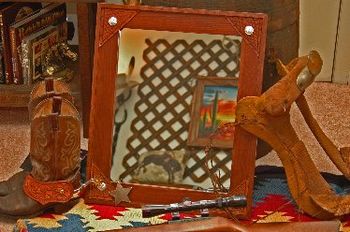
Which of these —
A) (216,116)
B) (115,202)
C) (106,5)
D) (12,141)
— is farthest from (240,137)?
(12,141)

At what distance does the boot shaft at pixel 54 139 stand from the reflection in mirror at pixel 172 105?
107mm

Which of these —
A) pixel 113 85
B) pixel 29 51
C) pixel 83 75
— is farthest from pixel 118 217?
pixel 29 51

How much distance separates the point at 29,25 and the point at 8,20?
2.7 inches

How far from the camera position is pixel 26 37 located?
2.35 m

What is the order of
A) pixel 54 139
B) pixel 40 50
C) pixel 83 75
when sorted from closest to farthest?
pixel 54 139, pixel 83 75, pixel 40 50

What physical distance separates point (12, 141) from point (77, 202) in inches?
22.4

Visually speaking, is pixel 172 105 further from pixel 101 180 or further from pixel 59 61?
→ pixel 59 61

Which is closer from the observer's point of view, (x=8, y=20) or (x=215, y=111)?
(x=215, y=111)

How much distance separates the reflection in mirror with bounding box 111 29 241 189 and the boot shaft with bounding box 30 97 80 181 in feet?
0.35

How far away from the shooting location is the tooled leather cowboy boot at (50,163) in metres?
1.73

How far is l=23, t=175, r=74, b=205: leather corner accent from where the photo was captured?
177 cm

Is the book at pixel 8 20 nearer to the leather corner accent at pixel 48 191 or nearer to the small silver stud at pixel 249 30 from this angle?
the leather corner accent at pixel 48 191

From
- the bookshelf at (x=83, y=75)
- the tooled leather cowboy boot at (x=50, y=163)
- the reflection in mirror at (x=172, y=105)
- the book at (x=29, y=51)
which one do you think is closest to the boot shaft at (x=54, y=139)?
the tooled leather cowboy boot at (x=50, y=163)

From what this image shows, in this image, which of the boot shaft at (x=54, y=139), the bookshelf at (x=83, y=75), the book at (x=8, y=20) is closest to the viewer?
the boot shaft at (x=54, y=139)
